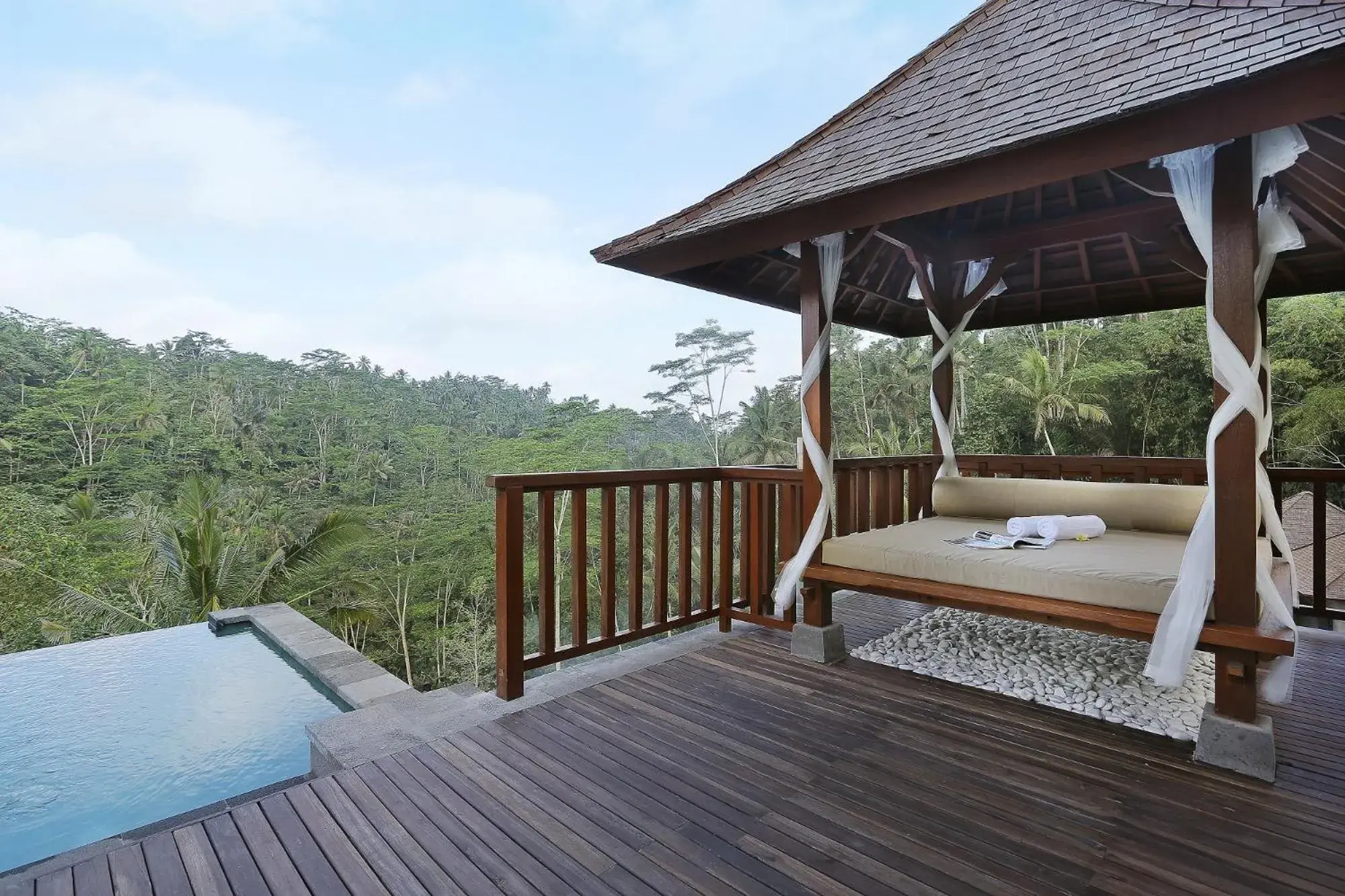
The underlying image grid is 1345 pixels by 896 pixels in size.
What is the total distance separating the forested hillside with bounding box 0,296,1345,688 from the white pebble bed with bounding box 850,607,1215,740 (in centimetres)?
1067

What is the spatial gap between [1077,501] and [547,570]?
11.5ft

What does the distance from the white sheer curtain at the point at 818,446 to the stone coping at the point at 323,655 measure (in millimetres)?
2068

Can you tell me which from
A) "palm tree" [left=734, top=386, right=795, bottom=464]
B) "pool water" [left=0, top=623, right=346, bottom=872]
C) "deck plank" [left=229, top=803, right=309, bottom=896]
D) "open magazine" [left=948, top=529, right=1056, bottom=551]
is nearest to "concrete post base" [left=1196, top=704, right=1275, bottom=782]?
"open magazine" [left=948, top=529, right=1056, bottom=551]

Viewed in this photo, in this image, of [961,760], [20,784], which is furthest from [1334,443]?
[20,784]

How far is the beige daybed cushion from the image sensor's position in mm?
2518

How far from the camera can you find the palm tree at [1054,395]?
1749cm

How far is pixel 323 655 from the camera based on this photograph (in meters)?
4.75

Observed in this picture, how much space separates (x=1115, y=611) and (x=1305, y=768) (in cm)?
71

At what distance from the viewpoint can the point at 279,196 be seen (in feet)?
89.3

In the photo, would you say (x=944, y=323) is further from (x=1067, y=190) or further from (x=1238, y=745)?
(x=1238, y=745)

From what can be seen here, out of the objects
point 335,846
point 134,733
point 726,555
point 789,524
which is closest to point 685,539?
point 726,555

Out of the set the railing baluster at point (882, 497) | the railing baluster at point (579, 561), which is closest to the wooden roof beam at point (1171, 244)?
the railing baluster at point (882, 497)

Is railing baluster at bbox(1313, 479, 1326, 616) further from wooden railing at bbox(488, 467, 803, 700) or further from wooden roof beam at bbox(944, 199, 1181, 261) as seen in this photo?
wooden railing at bbox(488, 467, 803, 700)

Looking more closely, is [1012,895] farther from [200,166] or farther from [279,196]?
[279,196]
